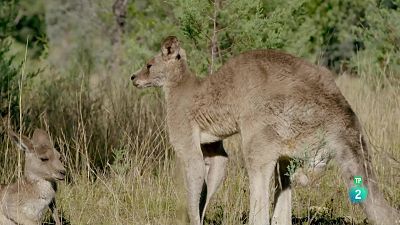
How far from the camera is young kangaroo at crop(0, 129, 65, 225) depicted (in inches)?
272

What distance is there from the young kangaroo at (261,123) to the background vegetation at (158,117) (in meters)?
0.38

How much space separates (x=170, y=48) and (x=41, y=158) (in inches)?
62.8

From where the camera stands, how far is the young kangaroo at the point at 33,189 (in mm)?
6918

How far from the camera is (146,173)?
8625mm

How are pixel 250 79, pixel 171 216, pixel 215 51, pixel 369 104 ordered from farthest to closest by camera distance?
pixel 369 104, pixel 215 51, pixel 171 216, pixel 250 79

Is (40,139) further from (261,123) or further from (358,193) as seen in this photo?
(358,193)

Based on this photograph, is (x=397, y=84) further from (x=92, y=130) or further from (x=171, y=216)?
(x=171, y=216)

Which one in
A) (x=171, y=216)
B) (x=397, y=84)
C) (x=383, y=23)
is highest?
(x=383, y=23)

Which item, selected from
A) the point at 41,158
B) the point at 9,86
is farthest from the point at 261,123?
the point at 9,86

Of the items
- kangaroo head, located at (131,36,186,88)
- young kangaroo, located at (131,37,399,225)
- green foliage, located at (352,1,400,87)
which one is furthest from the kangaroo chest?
green foliage, located at (352,1,400,87)

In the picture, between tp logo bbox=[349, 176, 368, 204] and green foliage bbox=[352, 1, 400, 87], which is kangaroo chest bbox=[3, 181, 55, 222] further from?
green foliage bbox=[352, 1, 400, 87]

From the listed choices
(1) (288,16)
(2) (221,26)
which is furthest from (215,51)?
(1) (288,16)

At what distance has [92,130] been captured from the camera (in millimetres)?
10125

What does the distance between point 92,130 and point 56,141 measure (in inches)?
19.8
